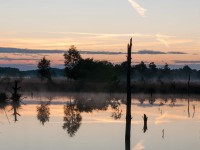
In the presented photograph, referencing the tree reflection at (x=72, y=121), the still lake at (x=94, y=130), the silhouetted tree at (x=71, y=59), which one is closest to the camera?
the still lake at (x=94, y=130)

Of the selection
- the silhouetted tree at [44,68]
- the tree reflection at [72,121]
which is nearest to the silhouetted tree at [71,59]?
the silhouetted tree at [44,68]

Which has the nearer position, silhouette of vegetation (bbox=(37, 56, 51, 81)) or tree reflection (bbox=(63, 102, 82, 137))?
tree reflection (bbox=(63, 102, 82, 137))

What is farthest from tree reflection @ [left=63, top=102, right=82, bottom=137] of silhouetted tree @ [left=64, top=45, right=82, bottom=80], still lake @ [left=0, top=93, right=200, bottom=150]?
silhouetted tree @ [left=64, top=45, right=82, bottom=80]

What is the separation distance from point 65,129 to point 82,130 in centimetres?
152

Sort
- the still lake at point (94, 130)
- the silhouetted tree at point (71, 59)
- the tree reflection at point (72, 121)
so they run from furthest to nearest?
the silhouetted tree at point (71, 59) < the tree reflection at point (72, 121) < the still lake at point (94, 130)

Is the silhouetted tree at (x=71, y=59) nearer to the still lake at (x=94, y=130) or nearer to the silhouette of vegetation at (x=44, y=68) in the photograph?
the silhouette of vegetation at (x=44, y=68)

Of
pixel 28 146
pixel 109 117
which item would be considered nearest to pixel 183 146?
pixel 28 146

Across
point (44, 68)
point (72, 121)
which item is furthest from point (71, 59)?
point (72, 121)

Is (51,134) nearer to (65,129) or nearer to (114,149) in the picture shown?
(65,129)

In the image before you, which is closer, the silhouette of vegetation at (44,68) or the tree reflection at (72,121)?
the tree reflection at (72,121)

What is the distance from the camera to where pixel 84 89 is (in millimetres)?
102188

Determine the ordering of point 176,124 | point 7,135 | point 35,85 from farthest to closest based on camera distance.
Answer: point 35,85, point 176,124, point 7,135

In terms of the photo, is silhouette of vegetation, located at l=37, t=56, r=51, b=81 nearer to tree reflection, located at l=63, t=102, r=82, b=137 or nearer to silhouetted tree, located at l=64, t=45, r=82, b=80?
silhouetted tree, located at l=64, t=45, r=82, b=80

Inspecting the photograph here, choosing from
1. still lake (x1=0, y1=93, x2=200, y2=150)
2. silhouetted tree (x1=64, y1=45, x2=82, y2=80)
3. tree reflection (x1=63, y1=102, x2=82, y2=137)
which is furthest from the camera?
silhouetted tree (x1=64, y1=45, x2=82, y2=80)
